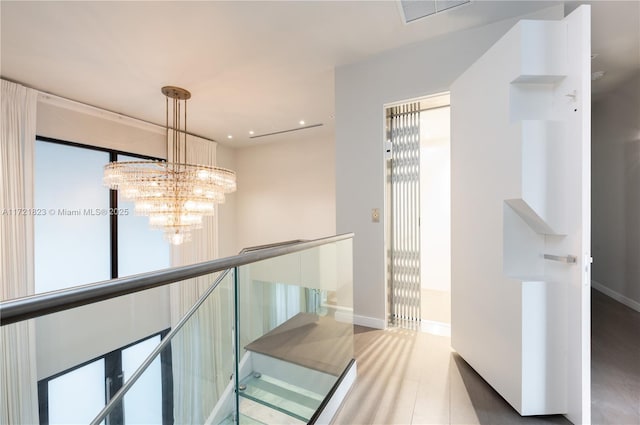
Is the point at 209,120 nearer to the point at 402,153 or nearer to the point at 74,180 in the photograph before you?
Answer: the point at 74,180

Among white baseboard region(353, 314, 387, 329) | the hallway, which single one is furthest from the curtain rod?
the hallway

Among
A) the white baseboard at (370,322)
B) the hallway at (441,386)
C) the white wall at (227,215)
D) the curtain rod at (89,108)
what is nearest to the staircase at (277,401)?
the hallway at (441,386)

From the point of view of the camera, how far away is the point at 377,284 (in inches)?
112

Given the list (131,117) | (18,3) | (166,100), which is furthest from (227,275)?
(131,117)

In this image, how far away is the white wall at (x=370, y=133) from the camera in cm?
262

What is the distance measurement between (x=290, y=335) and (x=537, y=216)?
5.38 feet

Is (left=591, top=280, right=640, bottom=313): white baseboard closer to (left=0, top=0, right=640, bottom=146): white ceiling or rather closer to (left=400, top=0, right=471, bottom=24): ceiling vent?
(left=0, top=0, right=640, bottom=146): white ceiling

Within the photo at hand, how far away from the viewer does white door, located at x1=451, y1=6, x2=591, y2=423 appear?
57.1 inches

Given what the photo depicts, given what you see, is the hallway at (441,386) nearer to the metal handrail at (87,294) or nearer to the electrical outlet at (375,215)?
the electrical outlet at (375,215)

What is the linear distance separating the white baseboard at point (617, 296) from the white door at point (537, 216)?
2.83 m

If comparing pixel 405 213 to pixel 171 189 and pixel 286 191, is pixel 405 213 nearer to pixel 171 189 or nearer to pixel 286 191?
pixel 171 189

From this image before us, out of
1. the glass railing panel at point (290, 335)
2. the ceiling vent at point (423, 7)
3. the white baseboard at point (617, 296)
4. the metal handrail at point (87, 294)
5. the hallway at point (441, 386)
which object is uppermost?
the ceiling vent at point (423, 7)

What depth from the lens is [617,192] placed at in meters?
3.58

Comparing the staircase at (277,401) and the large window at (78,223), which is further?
the large window at (78,223)
